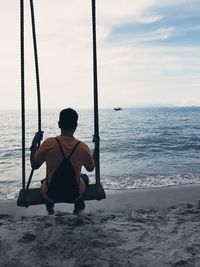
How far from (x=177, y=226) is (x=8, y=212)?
355cm

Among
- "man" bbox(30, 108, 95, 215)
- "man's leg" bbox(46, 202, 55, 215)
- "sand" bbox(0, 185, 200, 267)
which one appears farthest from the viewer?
"man's leg" bbox(46, 202, 55, 215)

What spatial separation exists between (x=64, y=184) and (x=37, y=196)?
0.50m

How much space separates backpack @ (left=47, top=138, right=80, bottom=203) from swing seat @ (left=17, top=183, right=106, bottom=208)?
0.59 ft

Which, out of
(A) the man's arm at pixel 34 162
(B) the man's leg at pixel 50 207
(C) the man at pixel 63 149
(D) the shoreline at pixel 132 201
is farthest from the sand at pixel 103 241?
(D) the shoreline at pixel 132 201

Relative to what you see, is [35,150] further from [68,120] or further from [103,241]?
[103,241]

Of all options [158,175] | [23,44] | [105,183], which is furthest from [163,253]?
[158,175]

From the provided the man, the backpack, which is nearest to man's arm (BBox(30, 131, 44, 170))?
the man

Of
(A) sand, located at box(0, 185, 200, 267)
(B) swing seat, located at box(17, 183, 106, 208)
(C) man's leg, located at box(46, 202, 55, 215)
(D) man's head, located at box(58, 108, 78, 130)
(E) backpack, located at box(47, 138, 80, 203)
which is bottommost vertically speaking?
(A) sand, located at box(0, 185, 200, 267)

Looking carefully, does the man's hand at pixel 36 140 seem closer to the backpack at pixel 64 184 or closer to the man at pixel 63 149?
the man at pixel 63 149

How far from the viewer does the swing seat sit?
4286mm

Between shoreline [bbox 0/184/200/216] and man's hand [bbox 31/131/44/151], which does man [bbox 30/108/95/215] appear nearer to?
man's hand [bbox 31/131/44/151]

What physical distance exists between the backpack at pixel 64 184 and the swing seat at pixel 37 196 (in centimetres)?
18

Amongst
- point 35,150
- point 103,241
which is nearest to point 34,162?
point 35,150

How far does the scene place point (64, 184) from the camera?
4129 millimetres
